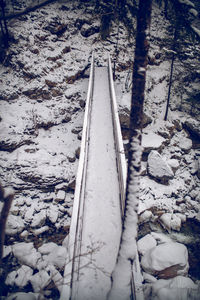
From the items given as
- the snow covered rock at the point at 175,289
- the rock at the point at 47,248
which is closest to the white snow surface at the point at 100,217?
the snow covered rock at the point at 175,289

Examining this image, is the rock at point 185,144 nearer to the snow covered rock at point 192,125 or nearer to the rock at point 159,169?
the snow covered rock at point 192,125

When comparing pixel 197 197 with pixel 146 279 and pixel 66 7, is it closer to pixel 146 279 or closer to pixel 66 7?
pixel 146 279

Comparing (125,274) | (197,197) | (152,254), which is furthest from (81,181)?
(197,197)

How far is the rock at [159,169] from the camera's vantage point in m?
8.47

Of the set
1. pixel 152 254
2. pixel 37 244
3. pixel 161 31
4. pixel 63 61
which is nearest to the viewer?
pixel 152 254

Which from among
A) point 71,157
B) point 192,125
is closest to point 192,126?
point 192,125

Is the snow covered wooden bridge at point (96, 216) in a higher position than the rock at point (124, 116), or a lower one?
lower

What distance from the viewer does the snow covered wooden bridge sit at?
360 centimetres

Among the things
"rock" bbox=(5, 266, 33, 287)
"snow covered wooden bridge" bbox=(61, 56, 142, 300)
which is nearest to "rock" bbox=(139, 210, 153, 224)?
"snow covered wooden bridge" bbox=(61, 56, 142, 300)

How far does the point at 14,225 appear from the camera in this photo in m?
6.03

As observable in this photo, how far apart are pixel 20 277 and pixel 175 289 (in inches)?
154

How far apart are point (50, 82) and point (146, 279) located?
34.2 feet

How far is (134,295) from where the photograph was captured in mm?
3365

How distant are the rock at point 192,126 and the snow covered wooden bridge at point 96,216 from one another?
21.2 ft
